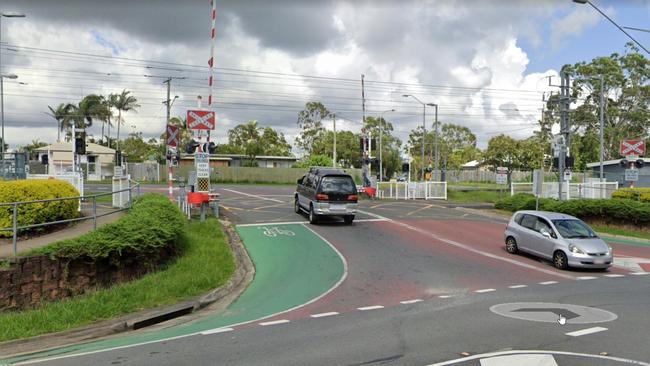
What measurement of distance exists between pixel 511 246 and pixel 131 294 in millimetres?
12392

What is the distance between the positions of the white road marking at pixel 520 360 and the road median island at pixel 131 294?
18.7 ft

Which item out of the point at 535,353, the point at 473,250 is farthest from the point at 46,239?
the point at 473,250

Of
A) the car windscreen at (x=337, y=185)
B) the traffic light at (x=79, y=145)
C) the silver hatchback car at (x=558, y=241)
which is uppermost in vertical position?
the traffic light at (x=79, y=145)

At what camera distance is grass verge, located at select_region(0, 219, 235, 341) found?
27.3 ft

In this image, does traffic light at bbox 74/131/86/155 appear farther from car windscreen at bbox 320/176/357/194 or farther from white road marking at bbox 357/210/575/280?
white road marking at bbox 357/210/575/280

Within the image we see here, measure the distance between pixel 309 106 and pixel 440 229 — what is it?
71.1m

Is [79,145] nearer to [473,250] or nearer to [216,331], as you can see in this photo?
[473,250]

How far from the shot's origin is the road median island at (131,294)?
26.6 ft

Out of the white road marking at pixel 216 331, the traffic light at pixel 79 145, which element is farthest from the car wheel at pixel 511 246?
the traffic light at pixel 79 145

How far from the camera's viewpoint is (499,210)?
3178 cm

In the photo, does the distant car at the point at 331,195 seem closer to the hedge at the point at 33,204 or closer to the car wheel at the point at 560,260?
the car wheel at the point at 560,260

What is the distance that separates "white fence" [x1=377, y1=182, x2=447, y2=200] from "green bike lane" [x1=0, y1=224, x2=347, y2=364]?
19.7 m

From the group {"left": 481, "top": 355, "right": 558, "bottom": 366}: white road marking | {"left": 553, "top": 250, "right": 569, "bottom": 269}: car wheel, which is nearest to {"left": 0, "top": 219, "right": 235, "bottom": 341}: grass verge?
{"left": 481, "top": 355, "right": 558, "bottom": 366}: white road marking

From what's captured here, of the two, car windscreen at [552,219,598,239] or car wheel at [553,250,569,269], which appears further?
car windscreen at [552,219,598,239]
